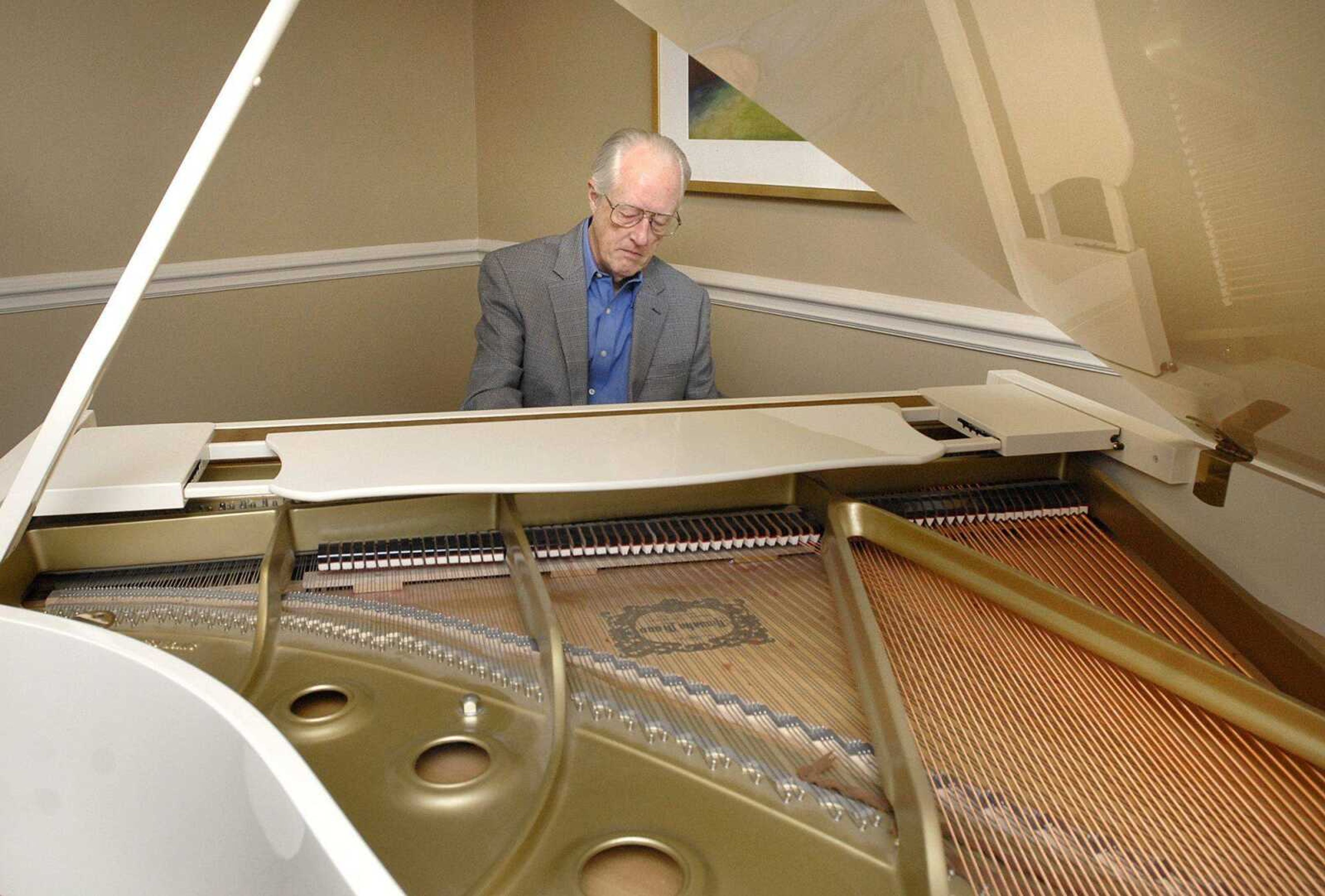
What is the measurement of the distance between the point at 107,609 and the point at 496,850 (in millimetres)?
743

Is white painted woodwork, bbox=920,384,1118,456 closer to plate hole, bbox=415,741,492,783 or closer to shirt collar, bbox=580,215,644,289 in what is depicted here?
plate hole, bbox=415,741,492,783

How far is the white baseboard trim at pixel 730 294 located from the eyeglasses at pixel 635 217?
Result: 79 cm

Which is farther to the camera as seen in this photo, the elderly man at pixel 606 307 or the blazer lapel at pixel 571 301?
the blazer lapel at pixel 571 301

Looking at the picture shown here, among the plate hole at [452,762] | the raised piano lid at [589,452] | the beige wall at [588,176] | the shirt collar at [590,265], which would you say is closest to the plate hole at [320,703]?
the plate hole at [452,762]

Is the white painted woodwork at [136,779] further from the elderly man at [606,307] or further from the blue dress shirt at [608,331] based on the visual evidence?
the blue dress shirt at [608,331]

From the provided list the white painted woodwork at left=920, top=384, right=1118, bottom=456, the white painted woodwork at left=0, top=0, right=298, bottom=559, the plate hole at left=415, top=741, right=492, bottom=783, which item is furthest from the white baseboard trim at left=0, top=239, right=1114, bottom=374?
the plate hole at left=415, top=741, right=492, bottom=783

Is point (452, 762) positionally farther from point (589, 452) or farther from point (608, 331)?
point (608, 331)

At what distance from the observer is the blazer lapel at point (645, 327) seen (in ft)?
10.1

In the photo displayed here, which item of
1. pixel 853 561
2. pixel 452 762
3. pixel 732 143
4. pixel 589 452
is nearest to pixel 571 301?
pixel 732 143

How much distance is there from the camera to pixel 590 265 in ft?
10.1

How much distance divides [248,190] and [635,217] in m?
1.89

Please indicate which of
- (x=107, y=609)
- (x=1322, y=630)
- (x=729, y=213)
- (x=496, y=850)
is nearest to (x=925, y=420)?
(x=1322, y=630)

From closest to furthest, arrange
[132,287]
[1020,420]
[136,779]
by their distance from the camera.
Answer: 1. [136,779]
2. [132,287]
3. [1020,420]

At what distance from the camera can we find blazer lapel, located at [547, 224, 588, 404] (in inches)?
119
